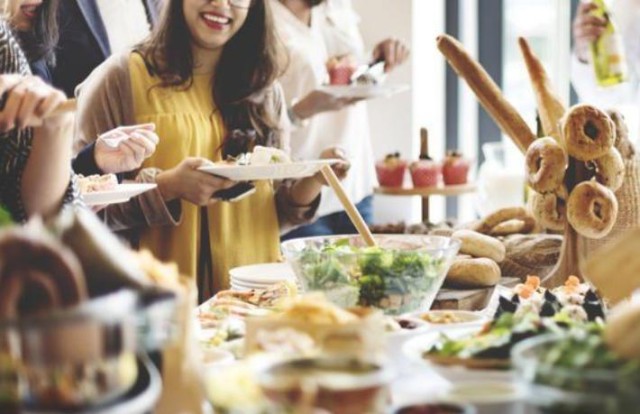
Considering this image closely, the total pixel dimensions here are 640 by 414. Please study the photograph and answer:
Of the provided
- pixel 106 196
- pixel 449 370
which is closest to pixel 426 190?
pixel 106 196

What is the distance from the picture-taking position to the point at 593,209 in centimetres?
217

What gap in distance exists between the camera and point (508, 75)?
5160 mm

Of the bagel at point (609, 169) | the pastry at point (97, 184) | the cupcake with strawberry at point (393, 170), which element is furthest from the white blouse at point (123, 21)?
the bagel at point (609, 169)

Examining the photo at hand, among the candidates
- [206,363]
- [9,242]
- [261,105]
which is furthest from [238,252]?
[9,242]

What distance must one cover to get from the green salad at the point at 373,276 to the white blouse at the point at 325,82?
6.70 feet

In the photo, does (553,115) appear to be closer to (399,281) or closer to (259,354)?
(399,281)

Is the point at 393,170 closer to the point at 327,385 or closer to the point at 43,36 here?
the point at 43,36

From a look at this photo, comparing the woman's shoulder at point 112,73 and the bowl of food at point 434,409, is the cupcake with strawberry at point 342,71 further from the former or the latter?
the bowl of food at point 434,409

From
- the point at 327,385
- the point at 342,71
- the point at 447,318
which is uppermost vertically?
the point at 342,71

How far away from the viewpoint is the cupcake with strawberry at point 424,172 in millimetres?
3906

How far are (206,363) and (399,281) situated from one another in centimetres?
56

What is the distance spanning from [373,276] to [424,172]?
2.25 m

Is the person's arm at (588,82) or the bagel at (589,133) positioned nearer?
the bagel at (589,133)

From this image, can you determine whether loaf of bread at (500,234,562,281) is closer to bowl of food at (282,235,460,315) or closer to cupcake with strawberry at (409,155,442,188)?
bowl of food at (282,235,460,315)
